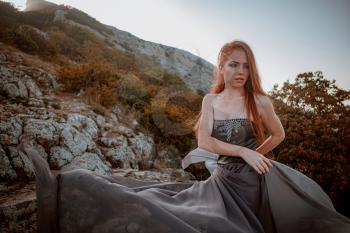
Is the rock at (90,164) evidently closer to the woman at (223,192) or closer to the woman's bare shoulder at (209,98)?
the woman at (223,192)

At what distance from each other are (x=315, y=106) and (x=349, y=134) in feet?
4.08

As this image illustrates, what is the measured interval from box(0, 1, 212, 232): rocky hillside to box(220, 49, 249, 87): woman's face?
2.42 metres

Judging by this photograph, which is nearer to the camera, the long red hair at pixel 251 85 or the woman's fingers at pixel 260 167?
the woman's fingers at pixel 260 167

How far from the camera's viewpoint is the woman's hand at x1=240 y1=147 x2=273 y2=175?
1606 millimetres

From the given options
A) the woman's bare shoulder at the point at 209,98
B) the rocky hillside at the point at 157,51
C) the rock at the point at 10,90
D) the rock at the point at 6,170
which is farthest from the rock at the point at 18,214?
the rocky hillside at the point at 157,51

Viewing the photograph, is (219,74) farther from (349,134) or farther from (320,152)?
(349,134)

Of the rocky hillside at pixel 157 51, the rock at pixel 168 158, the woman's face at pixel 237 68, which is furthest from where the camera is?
the rocky hillside at pixel 157 51

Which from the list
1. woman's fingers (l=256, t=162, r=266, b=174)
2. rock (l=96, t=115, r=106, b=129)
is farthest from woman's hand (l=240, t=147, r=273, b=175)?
rock (l=96, t=115, r=106, b=129)

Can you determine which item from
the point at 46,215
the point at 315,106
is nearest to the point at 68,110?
the point at 46,215

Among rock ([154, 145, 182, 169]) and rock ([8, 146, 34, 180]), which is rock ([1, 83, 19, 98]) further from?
rock ([154, 145, 182, 169])

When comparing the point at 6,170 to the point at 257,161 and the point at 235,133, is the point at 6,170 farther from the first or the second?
the point at 257,161

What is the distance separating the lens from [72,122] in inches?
189

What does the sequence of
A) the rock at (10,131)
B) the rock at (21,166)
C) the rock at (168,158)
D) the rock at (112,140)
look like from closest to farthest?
1. the rock at (21,166)
2. the rock at (10,131)
3. the rock at (112,140)
4. the rock at (168,158)

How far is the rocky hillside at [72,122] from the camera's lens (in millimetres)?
3557
